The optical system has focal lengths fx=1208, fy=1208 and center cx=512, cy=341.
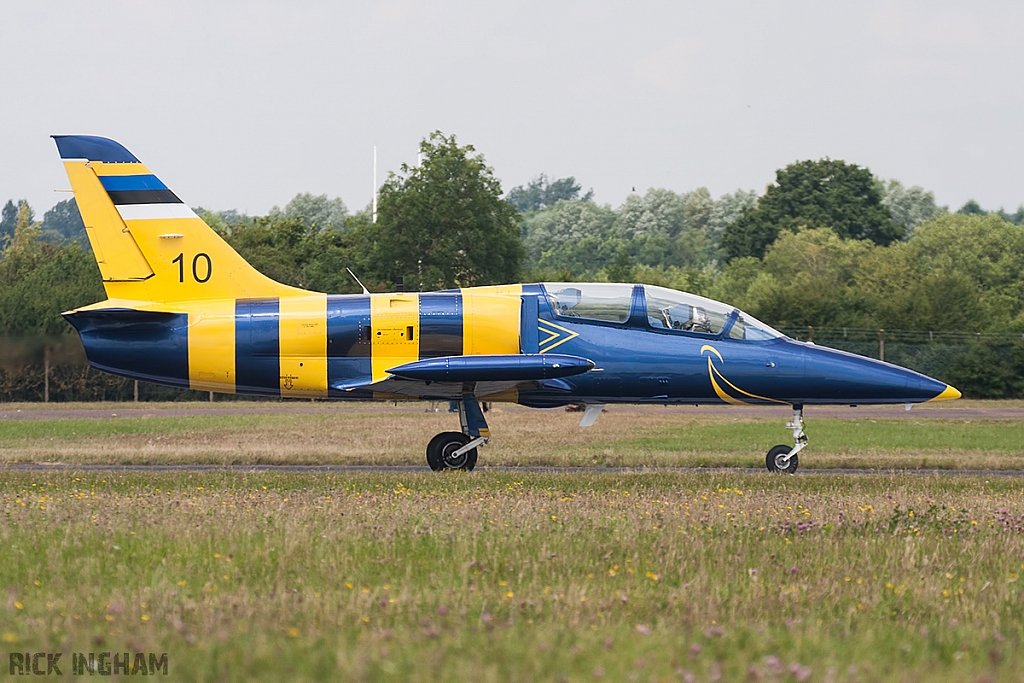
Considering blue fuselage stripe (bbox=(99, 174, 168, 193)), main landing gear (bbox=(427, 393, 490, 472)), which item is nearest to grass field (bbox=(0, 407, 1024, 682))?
main landing gear (bbox=(427, 393, 490, 472))

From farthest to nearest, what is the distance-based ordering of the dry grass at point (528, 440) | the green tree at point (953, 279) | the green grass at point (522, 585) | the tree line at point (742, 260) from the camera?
the green tree at point (953, 279), the tree line at point (742, 260), the dry grass at point (528, 440), the green grass at point (522, 585)

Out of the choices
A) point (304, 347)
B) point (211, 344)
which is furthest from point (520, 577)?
point (211, 344)

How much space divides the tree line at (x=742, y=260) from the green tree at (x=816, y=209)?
14 cm

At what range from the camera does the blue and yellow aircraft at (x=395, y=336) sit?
57.6 ft

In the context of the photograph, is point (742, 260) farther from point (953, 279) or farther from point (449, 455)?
point (449, 455)

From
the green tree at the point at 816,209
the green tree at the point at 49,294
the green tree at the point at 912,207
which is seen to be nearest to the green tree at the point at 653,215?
the green tree at the point at 912,207

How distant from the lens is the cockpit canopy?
58.5ft

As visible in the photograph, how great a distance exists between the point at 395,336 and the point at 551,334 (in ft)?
7.45

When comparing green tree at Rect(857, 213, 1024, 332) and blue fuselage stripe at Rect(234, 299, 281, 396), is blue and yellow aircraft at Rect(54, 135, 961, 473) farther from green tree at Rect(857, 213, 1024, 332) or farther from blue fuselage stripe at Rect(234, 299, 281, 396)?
green tree at Rect(857, 213, 1024, 332)

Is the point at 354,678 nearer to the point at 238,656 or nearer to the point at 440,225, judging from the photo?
the point at 238,656

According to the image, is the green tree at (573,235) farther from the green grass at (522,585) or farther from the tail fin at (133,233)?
the green grass at (522,585)

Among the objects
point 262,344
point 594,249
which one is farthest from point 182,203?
point 594,249

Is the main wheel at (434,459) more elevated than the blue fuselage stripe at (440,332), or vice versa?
the blue fuselage stripe at (440,332)

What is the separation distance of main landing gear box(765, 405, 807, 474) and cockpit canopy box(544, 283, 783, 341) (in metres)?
1.33
